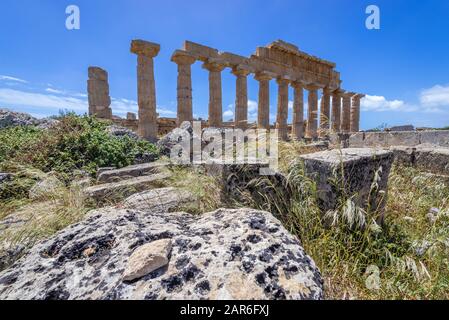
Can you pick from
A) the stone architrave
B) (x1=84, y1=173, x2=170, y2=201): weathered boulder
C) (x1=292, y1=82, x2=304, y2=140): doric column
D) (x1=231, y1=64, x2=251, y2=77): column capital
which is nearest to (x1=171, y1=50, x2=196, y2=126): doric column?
(x1=231, y1=64, x2=251, y2=77): column capital

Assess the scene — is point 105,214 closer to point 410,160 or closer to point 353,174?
point 353,174

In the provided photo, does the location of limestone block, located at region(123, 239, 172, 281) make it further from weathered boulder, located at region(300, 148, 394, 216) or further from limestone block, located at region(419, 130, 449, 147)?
limestone block, located at region(419, 130, 449, 147)

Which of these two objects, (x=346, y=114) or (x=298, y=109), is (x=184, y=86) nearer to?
(x=298, y=109)

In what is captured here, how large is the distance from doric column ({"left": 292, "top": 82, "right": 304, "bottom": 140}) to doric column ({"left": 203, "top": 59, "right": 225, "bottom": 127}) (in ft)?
24.1

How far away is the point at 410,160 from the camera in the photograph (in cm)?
554

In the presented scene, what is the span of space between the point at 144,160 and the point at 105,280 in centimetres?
626

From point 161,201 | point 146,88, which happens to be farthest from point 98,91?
point 161,201

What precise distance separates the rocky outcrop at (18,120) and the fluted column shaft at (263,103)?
43.1 feet

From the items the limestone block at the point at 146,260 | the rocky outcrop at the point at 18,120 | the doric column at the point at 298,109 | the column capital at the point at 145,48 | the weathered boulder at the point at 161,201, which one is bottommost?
the weathered boulder at the point at 161,201

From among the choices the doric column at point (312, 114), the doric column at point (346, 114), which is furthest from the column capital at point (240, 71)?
the doric column at point (346, 114)

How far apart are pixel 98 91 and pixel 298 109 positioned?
1508 centimetres

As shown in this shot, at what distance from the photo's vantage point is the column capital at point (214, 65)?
1539cm

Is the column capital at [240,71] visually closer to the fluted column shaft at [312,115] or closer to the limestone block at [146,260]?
the fluted column shaft at [312,115]
